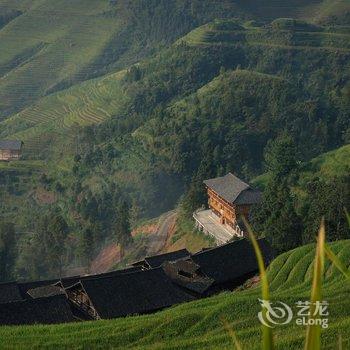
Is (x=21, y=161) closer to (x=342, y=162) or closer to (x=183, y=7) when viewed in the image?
(x=342, y=162)

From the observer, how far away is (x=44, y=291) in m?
26.5

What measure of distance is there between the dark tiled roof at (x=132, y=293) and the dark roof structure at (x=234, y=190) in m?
15.8

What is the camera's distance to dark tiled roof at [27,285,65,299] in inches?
1030

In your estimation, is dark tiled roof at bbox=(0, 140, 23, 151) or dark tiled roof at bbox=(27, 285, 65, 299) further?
dark tiled roof at bbox=(0, 140, 23, 151)

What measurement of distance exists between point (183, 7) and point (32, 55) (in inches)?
1109

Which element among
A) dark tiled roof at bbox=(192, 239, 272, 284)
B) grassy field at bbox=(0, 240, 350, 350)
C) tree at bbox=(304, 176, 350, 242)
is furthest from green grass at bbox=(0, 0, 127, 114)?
grassy field at bbox=(0, 240, 350, 350)

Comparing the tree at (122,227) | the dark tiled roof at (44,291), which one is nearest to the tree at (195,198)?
the tree at (122,227)

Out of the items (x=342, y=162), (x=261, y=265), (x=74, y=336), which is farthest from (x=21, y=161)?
(x=261, y=265)

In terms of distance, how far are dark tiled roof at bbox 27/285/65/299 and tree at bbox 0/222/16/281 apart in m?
16.7

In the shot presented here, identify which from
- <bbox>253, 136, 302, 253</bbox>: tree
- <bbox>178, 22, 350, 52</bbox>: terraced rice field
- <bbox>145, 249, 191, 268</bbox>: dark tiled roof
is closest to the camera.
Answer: <bbox>145, 249, 191, 268</bbox>: dark tiled roof

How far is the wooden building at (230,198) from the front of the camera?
40.0 m

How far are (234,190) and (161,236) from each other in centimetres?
893

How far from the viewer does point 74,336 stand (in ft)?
51.9

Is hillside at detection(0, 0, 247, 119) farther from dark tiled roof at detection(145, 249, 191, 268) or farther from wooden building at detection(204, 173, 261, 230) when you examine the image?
dark tiled roof at detection(145, 249, 191, 268)
